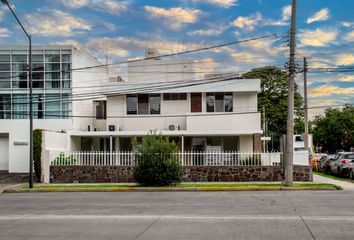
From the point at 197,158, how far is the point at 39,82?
1508 cm

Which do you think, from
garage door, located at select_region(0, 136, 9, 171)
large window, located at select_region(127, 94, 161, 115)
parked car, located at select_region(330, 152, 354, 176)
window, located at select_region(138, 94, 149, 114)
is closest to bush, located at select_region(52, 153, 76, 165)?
large window, located at select_region(127, 94, 161, 115)

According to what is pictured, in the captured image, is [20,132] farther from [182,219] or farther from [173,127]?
[182,219]

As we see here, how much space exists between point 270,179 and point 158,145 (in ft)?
23.4

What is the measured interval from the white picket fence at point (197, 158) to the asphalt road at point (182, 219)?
36.0 feet

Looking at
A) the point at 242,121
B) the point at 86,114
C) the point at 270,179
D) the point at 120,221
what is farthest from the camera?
the point at 86,114

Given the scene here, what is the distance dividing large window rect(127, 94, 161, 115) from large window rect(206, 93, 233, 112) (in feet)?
11.7

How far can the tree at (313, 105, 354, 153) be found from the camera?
250 feet

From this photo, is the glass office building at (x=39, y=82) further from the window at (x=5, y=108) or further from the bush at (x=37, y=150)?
the bush at (x=37, y=150)

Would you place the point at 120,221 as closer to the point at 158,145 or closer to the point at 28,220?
the point at 28,220

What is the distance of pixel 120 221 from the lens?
42.2ft

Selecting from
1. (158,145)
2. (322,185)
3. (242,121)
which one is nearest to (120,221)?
(158,145)

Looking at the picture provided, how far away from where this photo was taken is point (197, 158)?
3005cm

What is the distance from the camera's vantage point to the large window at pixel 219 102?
3756cm

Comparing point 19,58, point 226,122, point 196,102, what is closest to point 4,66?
point 19,58
